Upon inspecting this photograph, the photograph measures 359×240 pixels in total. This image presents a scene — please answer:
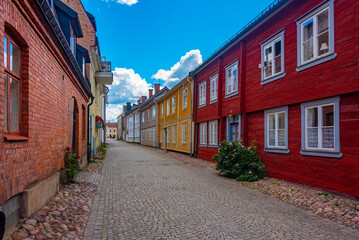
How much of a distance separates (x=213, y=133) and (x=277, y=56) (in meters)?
7.04

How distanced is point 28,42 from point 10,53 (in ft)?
1.55

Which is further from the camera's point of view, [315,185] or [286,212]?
[315,185]

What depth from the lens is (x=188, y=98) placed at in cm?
2067

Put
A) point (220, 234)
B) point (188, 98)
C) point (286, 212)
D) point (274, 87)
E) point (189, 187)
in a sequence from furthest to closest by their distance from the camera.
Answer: point (188, 98) < point (274, 87) < point (189, 187) < point (286, 212) < point (220, 234)

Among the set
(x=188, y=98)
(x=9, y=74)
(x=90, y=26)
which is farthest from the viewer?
(x=188, y=98)

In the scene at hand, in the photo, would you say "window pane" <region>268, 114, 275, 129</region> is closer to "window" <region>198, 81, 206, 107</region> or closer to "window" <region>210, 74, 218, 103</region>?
"window" <region>210, 74, 218, 103</region>

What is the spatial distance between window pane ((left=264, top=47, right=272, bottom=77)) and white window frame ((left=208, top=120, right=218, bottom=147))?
18.1 feet

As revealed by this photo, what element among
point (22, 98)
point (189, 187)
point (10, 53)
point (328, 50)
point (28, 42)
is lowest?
point (189, 187)

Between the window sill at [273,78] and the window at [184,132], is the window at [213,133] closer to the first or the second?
the window at [184,132]

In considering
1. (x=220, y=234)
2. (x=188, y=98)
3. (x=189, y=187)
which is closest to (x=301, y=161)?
(x=189, y=187)

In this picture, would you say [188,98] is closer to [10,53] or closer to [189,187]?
[189,187]

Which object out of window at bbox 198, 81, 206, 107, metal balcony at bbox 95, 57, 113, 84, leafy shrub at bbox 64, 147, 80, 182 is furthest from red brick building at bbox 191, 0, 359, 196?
metal balcony at bbox 95, 57, 113, 84

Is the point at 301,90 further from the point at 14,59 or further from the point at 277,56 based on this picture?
the point at 14,59

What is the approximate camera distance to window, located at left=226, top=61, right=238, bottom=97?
13.0m
